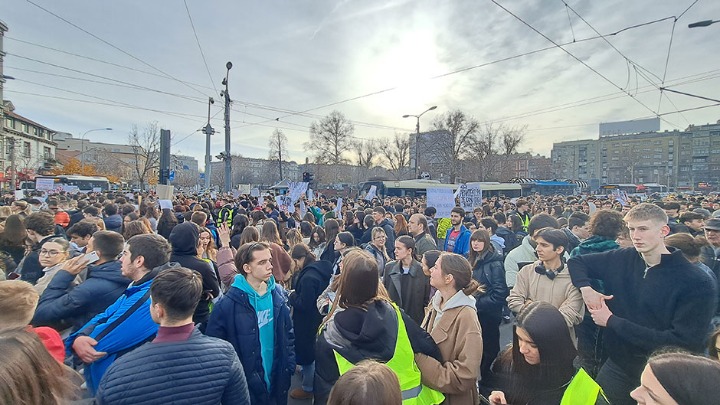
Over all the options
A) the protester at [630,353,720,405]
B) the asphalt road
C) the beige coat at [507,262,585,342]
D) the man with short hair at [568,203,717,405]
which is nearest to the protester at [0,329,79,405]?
the protester at [630,353,720,405]

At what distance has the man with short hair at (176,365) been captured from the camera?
1918 mm

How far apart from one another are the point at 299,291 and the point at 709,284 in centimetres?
360

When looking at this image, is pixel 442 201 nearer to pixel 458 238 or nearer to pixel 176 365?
pixel 458 238

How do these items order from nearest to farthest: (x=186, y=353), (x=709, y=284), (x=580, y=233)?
(x=186, y=353)
(x=709, y=284)
(x=580, y=233)

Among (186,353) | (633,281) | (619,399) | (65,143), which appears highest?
(65,143)

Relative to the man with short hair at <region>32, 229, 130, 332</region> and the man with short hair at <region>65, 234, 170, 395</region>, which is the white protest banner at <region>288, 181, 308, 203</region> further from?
the man with short hair at <region>65, 234, 170, 395</region>

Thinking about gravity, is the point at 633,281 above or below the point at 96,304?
above

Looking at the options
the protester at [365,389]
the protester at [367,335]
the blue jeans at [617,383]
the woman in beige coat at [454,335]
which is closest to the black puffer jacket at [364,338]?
the protester at [367,335]

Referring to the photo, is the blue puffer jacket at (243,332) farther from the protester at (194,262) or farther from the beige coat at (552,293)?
the beige coat at (552,293)

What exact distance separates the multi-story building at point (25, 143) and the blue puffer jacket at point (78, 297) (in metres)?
53.5

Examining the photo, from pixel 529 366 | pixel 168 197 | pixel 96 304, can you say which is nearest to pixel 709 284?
pixel 529 366

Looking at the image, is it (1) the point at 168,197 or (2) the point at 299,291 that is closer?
(2) the point at 299,291

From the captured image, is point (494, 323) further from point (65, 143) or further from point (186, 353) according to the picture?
point (65, 143)

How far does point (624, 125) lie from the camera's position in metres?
119
